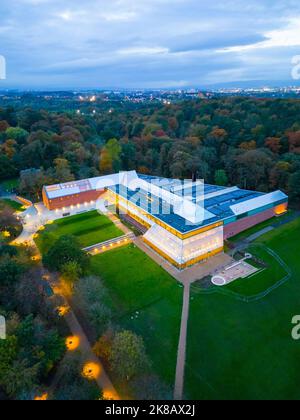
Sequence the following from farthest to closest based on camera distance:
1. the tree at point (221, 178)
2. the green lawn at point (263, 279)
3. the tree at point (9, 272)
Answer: the tree at point (221, 178), the green lawn at point (263, 279), the tree at point (9, 272)

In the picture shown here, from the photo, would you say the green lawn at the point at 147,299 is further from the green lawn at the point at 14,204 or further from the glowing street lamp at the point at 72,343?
the green lawn at the point at 14,204

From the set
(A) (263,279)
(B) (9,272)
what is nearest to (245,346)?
(A) (263,279)

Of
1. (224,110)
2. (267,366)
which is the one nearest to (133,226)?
(267,366)

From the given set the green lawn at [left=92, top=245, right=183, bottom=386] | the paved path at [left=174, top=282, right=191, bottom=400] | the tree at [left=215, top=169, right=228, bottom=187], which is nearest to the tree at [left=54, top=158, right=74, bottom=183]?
the green lawn at [left=92, top=245, right=183, bottom=386]

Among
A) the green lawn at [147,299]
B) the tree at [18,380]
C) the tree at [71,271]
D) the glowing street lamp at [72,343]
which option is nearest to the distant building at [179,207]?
the green lawn at [147,299]

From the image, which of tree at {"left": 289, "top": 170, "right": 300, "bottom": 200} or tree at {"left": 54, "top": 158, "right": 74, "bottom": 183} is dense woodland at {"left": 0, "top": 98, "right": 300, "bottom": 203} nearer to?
tree at {"left": 289, "top": 170, "right": 300, "bottom": 200}

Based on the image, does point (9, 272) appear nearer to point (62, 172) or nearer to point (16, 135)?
point (62, 172)

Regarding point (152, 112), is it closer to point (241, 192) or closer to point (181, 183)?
point (181, 183)
